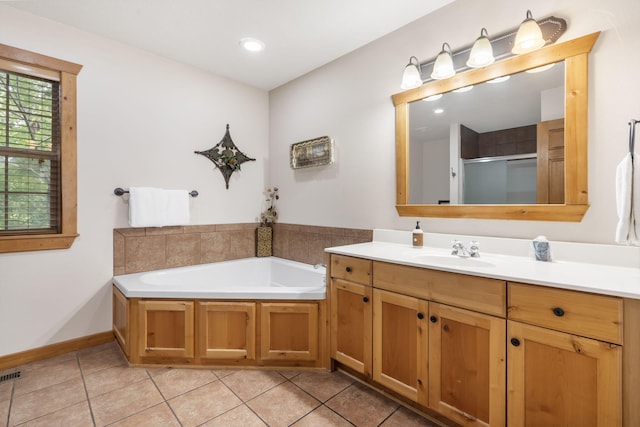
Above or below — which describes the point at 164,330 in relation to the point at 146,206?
below

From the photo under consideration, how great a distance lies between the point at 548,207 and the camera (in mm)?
1607

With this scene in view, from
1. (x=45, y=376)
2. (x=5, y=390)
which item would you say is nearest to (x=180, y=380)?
(x=45, y=376)

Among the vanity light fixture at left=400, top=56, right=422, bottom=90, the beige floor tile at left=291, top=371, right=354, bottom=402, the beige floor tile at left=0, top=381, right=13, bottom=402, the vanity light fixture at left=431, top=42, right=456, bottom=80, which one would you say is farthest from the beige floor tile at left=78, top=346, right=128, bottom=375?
the vanity light fixture at left=431, top=42, right=456, bottom=80

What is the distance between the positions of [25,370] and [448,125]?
3337 millimetres

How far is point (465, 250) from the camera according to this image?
5.89 feet

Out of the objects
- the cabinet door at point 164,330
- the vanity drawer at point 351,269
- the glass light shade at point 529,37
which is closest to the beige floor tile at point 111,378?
the cabinet door at point 164,330

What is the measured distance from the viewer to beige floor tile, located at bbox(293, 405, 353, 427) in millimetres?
1558

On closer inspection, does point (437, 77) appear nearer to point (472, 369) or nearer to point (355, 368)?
point (472, 369)

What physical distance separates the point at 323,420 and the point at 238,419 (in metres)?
0.45

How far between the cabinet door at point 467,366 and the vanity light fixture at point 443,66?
1447mm

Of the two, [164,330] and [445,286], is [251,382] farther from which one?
[445,286]

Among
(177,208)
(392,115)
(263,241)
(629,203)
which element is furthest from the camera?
(263,241)

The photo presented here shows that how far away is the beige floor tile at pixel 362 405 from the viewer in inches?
63.0

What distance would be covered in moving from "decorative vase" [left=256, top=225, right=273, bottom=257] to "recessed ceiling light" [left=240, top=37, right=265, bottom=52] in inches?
68.7
